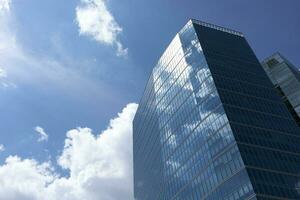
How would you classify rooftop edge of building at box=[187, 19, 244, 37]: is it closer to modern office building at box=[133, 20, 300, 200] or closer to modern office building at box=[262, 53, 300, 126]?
→ modern office building at box=[133, 20, 300, 200]

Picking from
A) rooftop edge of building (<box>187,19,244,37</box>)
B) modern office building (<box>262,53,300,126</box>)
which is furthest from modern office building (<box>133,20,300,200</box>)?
modern office building (<box>262,53,300,126</box>)

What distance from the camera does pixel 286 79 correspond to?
523ft

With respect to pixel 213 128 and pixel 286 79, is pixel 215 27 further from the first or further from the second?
pixel 213 128

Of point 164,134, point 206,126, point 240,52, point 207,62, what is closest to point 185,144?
point 206,126

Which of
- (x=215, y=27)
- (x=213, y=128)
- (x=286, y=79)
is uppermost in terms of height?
(x=215, y=27)

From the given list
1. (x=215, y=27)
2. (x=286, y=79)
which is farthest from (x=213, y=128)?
(x=215, y=27)

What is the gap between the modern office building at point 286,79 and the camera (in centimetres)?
14906

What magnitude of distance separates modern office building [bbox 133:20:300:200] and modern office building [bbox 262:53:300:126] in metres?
15.4

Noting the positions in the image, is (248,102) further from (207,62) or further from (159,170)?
(159,170)

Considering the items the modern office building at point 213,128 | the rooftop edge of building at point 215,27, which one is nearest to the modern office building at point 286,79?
the modern office building at point 213,128

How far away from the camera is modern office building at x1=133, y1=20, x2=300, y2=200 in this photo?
95.9 m

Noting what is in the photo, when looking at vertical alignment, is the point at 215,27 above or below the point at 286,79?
above

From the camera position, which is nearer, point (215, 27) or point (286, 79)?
point (286, 79)

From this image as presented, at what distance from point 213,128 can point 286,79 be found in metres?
61.1
